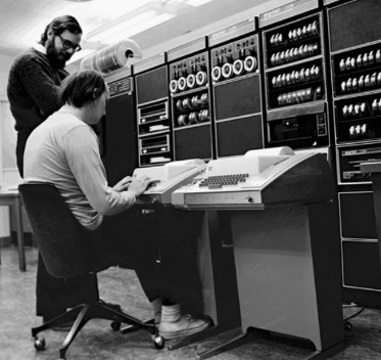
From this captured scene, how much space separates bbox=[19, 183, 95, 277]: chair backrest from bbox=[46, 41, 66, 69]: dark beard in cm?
90

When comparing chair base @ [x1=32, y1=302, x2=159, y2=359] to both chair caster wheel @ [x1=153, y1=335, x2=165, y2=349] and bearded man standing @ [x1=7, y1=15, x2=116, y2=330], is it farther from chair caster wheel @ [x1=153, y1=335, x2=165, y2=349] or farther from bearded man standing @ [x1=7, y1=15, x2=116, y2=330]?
bearded man standing @ [x1=7, y1=15, x2=116, y2=330]

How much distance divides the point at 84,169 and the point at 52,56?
2.91ft

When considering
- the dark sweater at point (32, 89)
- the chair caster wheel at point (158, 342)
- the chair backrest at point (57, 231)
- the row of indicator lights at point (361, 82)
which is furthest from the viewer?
the row of indicator lights at point (361, 82)

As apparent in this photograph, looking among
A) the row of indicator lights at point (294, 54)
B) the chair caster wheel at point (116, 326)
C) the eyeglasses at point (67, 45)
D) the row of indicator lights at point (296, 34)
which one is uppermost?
the row of indicator lights at point (296, 34)

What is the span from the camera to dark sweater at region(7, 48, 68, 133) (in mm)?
2357

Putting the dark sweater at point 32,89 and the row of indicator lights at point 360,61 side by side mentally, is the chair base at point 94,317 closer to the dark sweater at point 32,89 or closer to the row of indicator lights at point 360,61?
the dark sweater at point 32,89

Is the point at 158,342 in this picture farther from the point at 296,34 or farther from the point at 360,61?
the point at 296,34

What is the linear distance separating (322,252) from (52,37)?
5.54 ft

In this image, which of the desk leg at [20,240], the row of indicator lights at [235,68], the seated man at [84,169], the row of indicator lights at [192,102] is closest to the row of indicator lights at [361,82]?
the row of indicator lights at [235,68]

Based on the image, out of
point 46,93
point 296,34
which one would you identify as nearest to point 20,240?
point 46,93

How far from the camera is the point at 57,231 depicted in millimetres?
1904

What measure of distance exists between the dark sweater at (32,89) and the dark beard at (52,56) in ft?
0.07

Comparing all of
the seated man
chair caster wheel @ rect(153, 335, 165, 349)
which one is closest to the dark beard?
the seated man

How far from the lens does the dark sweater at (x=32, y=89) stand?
2.36 m
